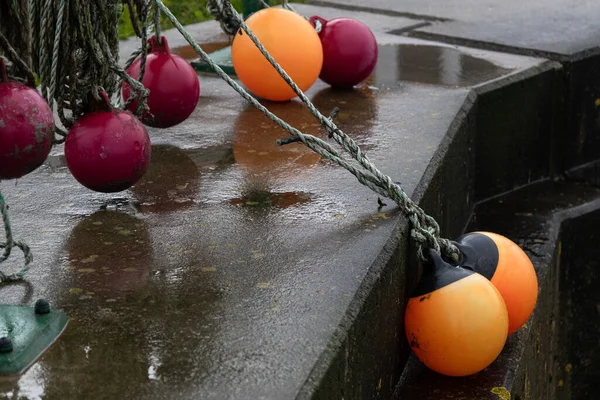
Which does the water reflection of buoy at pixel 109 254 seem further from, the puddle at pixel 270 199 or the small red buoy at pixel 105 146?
the puddle at pixel 270 199

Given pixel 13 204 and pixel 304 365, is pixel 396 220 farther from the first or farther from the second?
pixel 13 204

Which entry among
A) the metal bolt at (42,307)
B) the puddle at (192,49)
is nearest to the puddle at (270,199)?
the metal bolt at (42,307)

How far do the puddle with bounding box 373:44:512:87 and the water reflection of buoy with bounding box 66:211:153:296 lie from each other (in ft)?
5.34

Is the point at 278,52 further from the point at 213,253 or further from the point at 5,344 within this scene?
the point at 5,344

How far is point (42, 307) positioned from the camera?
1.88m

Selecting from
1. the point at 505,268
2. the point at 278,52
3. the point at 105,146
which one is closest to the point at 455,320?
the point at 505,268

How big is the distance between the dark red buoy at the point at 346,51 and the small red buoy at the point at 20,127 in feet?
5.47

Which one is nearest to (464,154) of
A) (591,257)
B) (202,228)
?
(591,257)

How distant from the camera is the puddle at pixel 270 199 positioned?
8.32 ft

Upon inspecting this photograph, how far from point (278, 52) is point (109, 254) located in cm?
126

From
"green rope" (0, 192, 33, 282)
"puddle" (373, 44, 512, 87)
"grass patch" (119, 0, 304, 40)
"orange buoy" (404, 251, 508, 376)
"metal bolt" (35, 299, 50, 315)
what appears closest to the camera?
"metal bolt" (35, 299, 50, 315)

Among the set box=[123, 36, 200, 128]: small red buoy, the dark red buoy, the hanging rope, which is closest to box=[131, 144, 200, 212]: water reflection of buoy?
box=[123, 36, 200, 128]: small red buoy

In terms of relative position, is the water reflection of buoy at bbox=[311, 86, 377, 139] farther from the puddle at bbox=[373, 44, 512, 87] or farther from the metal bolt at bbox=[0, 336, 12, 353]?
the metal bolt at bbox=[0, 336, 12, 353]

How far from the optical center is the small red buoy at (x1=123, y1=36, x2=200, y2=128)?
2.85 meters
